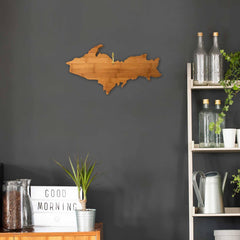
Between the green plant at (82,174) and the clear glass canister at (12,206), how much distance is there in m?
0.30

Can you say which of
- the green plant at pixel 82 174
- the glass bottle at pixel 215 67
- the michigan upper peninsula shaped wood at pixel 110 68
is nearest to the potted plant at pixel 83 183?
the green plant at pixel 82 174

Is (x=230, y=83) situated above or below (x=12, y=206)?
above

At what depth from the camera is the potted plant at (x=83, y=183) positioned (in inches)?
103

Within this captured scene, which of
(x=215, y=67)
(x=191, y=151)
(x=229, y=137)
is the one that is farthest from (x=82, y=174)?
(x=215, y=67)

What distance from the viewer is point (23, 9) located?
306 cm

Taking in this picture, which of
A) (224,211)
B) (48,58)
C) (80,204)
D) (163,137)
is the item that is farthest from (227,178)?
(48,58)

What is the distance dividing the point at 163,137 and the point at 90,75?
0.59 metres

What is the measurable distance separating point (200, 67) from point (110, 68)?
56 cm

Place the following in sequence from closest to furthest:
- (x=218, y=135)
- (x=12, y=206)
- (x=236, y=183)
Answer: (x=12, y=206)
(x=218, y=135)
(x=236, y=183)

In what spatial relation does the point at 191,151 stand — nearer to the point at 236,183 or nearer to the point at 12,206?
the point at 236,183

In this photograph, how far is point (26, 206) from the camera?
274cm

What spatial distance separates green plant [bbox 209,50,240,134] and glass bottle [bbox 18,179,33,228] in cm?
110

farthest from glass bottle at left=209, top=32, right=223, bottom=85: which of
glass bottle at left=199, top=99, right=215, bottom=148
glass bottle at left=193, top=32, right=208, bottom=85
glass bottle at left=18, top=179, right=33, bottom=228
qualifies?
glass bottle at left=18, top=179, right=33, bottom=228

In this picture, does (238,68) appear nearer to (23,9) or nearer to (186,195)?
(186,195)
